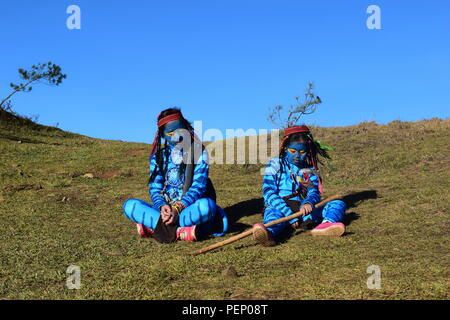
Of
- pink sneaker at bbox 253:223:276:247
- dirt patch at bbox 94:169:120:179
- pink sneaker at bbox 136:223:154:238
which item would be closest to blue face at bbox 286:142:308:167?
pink sneaker at bbox 253:223:276:247

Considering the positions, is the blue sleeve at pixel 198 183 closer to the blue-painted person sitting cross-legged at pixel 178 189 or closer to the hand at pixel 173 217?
the blue-painted person sitting cross-legged at pixel 178 189

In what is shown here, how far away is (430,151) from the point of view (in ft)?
40.5

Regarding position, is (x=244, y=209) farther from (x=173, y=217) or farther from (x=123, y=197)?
(x=123, y=197)

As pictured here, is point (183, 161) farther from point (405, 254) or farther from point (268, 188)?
point (405, 254)

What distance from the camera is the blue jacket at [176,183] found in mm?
6539

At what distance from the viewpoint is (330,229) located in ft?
20.3

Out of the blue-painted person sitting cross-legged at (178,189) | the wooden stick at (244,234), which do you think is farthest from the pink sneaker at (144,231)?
the wooden stick at (244,234)

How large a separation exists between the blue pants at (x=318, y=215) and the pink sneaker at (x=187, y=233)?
3.17 ft

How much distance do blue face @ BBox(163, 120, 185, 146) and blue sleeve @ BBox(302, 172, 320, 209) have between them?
192 centimetres

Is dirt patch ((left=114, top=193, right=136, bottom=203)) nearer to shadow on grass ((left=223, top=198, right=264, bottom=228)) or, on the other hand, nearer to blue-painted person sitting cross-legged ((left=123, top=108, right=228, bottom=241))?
shadow on grass ((left=223, top=198, right=264, bottom=228))

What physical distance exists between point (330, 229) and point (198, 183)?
72.7 inches
